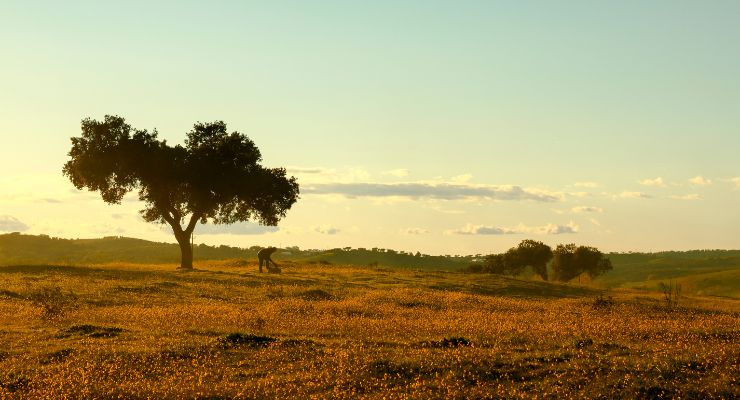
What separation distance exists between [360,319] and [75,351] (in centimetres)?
1223

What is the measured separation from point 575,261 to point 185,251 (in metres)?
55.9

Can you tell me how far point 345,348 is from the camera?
21.4 meters

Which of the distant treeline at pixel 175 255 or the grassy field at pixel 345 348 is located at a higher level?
the distant treeline at pixel 175 255

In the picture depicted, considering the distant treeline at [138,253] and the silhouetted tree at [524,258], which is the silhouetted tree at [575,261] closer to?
the silhouetted tree at [524,258]

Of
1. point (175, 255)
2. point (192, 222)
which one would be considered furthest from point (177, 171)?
point (175, 255)

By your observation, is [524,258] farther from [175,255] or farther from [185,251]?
[175,255]

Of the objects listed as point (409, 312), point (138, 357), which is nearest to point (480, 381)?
point (138, 357)

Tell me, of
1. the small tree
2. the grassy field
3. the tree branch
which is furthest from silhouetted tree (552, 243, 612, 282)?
the grassy field

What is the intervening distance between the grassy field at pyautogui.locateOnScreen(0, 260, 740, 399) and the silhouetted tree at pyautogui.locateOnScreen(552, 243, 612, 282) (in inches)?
2529

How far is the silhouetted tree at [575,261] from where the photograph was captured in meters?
105

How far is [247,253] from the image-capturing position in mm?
185750

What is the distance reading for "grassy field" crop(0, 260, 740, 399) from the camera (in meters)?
16.5

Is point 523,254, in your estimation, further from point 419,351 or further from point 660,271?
point 419,351

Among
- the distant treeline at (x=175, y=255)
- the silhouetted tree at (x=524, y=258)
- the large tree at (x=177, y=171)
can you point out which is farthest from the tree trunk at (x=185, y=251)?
the distant treeline at (x=175, y=255)
